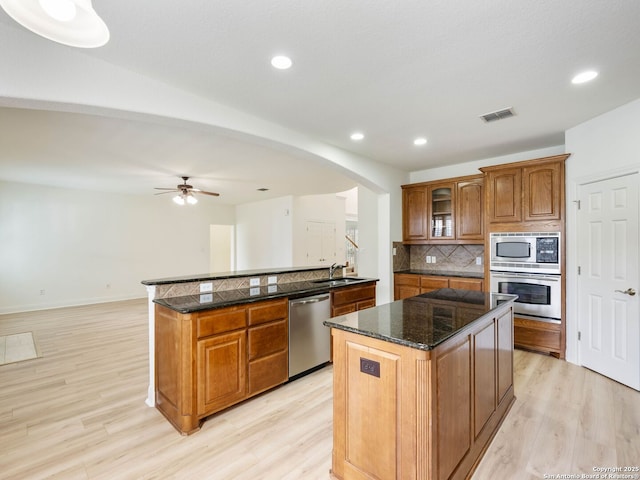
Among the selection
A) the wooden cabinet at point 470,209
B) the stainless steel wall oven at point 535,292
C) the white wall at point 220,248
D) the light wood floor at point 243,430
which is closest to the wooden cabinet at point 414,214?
the wooden cabinet at point 470,209

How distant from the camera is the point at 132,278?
779cm

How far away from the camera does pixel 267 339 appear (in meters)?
2.79


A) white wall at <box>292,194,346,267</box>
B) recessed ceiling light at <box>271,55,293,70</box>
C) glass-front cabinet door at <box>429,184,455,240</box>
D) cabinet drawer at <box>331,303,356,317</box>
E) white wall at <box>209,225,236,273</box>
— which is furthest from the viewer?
white wall at <box>209,225,236,273</box>

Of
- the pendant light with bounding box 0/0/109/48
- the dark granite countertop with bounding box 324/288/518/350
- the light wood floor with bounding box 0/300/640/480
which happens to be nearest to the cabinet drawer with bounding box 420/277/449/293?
the light wood floor with bounding box 0/300/640/480

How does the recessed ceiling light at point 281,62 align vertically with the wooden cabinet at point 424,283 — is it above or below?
above

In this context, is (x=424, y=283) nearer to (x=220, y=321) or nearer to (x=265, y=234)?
(x=220, y=321)

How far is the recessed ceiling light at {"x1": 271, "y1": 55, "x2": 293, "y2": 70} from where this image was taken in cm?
213

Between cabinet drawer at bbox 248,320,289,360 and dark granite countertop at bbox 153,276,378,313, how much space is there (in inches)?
10.4

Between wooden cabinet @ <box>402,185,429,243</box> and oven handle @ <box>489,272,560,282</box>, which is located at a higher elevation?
wooden cabinet @ <box>402,185,429,243</box>

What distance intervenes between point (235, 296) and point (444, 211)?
358 centimetres

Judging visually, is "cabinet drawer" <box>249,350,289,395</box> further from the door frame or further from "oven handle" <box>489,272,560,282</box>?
the door frame

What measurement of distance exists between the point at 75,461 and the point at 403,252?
465 centimetres

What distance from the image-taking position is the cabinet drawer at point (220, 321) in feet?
7.65

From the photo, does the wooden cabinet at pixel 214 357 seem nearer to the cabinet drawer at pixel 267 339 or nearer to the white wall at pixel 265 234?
the cabinet drawer at pixel 267 339
